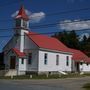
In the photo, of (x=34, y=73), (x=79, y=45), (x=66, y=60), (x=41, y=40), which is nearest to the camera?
(x=34, y=73)

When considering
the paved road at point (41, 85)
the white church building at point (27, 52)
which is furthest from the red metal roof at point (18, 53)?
the paved road at point (41, 85)

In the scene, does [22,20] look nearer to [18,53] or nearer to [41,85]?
[18,53]

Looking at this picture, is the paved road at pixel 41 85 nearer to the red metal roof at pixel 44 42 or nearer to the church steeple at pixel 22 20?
the red metal roof at pixel 44 42

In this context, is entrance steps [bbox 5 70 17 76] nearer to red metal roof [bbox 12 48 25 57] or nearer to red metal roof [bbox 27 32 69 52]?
red metal roof [bbox 12 48 25 57]

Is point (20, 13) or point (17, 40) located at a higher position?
point (20, 13)

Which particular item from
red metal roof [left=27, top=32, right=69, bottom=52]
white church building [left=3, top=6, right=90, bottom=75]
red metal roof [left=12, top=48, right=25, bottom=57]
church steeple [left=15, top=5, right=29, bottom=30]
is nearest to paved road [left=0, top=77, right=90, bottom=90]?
white church building [left=3, top=6, right=90, bottom=75]

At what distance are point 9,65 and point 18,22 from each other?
701 centimetres

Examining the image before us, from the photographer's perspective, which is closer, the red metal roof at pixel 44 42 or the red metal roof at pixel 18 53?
the red metal roof at pixel 18 53

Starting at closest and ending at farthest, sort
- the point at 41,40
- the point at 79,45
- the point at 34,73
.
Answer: the point at 34,73 < the point at 41,40 < the point at 79,45

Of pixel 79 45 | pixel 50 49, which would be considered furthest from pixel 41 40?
pixel 79 45

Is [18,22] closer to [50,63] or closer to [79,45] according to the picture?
[50,63]

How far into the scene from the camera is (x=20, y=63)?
50000 mm

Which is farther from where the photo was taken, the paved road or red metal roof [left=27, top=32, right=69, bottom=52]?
red metal roof [left=27, top=32, right=69, bottom=52]

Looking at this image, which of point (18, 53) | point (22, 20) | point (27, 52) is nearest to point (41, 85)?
point (18, 53)
